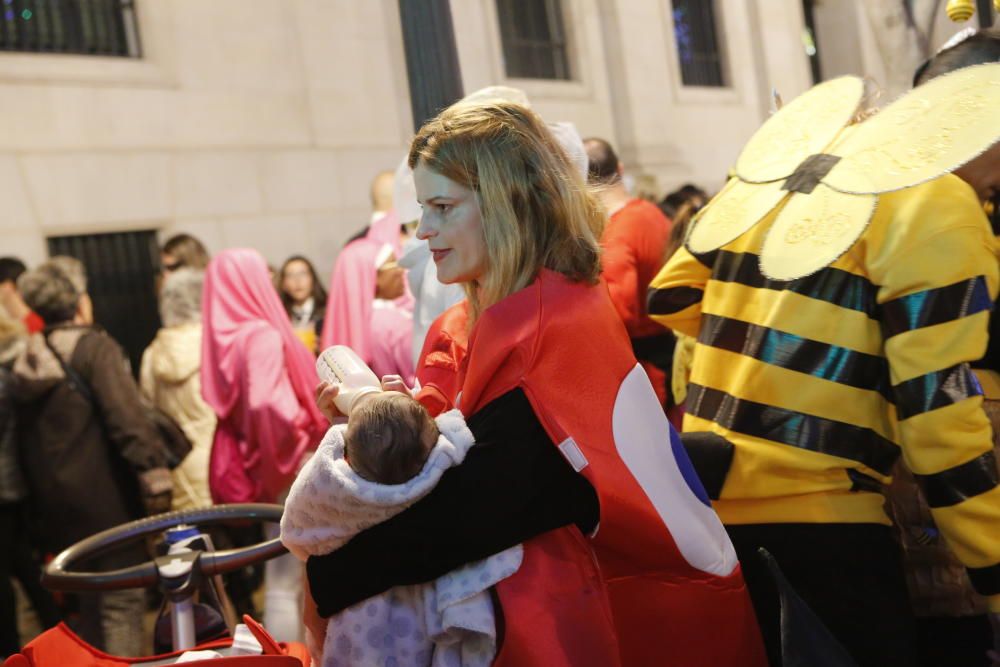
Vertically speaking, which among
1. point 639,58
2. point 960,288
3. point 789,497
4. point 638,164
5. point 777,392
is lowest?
point 789,497

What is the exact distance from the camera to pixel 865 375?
7.47 feet

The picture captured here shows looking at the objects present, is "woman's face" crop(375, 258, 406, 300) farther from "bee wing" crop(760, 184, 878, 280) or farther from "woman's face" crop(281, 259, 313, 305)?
"bee wing" crop(760, 184, 878, 280)

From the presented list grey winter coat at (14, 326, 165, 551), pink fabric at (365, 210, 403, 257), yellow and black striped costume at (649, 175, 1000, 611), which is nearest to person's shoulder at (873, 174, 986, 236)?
yellow and black striped costume at (649, 175, 1000, 611)

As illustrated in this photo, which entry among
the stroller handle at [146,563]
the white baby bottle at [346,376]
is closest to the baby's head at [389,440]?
the white baby bottle at [346,376]

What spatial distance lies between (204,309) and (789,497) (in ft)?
10.2

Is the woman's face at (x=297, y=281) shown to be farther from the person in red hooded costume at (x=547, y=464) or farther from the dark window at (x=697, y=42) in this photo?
the person in red hooded costume at (x=547, y=464)

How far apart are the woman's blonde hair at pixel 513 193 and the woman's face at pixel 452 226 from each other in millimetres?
14

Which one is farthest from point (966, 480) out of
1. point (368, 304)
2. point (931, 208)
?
point (368, 304)

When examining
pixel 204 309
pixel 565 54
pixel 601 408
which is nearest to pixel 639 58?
pixel 565 54

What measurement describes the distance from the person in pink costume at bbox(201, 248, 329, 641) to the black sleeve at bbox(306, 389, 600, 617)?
2734 millimetres

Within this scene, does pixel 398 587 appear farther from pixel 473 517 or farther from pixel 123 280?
pixel 123 280

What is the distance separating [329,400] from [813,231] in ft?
3.45

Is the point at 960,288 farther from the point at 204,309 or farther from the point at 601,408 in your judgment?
the point at 204,309

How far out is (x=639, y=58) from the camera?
7762 millimetres
